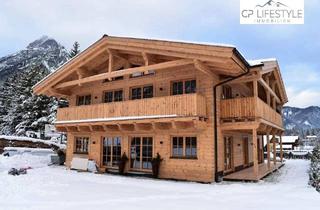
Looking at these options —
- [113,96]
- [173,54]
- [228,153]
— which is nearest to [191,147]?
[228,153]

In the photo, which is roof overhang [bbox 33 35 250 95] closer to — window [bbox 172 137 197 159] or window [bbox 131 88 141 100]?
window [bbox 131 88 141 100]

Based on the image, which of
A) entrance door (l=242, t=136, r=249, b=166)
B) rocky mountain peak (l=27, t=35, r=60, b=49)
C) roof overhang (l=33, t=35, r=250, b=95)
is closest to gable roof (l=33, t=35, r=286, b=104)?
roof overhang (l=33, t=35, r=250, b=95)

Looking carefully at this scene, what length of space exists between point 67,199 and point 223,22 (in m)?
16.1

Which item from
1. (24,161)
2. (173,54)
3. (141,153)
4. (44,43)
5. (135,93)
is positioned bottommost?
(24,161)

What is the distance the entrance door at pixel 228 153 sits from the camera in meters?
16.9

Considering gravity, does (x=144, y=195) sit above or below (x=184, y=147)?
below

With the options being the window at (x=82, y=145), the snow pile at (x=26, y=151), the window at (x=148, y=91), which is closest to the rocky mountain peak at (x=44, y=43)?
the snow pile at (x=26, y=151)

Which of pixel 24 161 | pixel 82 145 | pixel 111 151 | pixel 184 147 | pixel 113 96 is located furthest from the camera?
pixel 24 161

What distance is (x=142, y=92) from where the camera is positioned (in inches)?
711

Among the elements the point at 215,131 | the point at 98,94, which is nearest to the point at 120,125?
the point at 98,94

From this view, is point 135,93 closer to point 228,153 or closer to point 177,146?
point 177,146

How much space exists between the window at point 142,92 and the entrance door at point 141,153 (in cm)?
235

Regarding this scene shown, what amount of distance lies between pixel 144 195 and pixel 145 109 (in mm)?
5697

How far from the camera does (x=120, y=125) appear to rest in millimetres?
17156
